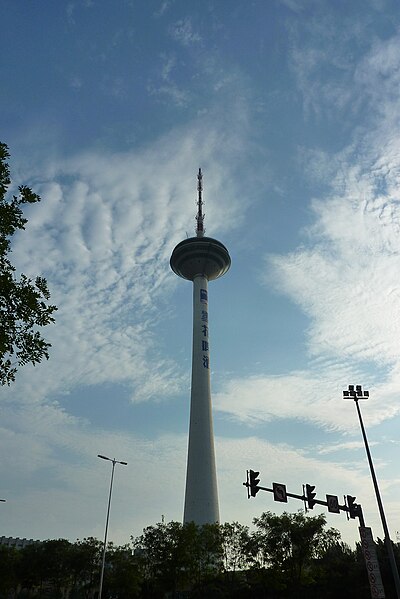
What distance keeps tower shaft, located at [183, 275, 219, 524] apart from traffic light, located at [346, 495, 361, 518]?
43.9 m

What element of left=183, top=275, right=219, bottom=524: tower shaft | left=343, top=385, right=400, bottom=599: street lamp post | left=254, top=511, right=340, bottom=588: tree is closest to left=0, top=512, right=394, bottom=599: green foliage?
left=254, top=511, right=340, bottom=588: tree

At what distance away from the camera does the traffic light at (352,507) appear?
22.6 m

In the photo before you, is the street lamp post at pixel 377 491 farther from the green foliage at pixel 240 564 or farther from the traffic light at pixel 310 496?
the green foliage at pixel 240 564

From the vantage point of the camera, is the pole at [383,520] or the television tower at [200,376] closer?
the pole at [383,520]

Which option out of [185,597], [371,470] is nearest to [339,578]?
[185,597]

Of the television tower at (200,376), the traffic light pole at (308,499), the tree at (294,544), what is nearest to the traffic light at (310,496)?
the traffic light pole at (308,499)

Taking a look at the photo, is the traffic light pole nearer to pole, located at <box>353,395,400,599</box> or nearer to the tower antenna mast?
pole, located at <box>353,395,400,599</box>

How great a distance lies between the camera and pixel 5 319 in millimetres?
15141

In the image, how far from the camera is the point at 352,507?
2280cm

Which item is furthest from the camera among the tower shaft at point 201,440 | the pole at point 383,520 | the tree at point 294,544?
the tower shaft at point 201,440

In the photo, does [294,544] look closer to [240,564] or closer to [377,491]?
[240,564]

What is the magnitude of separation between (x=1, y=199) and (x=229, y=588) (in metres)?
42.7

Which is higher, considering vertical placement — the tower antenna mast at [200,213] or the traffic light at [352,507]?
the tower antenna mast at [200,213]

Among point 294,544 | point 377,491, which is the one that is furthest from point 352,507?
point 294,544
